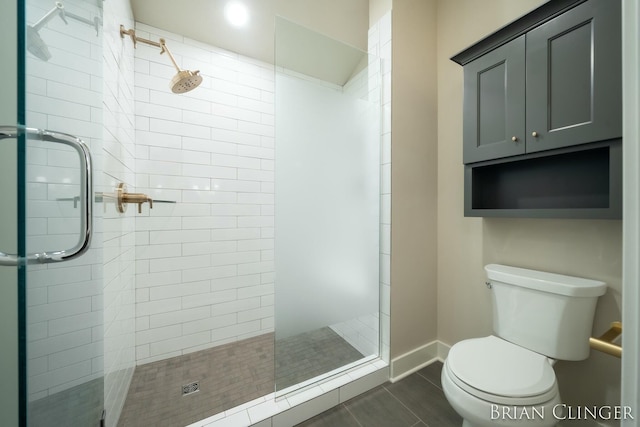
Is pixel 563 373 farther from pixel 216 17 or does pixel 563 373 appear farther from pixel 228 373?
pixel 216 17

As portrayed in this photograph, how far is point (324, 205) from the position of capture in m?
1.47

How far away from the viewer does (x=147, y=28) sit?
1763 millimetres

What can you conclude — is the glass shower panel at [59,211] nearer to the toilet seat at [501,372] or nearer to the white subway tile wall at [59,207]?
the white subway tile wall at [59,207]

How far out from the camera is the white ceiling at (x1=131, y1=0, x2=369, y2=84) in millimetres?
1589

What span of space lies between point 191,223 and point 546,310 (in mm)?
2286

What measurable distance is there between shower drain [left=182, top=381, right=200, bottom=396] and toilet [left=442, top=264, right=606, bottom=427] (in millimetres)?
1411

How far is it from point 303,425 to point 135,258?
5.12 ft

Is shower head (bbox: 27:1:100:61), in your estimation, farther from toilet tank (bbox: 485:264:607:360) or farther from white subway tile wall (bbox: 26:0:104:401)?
toilet tank (bbox: 485:264:607:360)

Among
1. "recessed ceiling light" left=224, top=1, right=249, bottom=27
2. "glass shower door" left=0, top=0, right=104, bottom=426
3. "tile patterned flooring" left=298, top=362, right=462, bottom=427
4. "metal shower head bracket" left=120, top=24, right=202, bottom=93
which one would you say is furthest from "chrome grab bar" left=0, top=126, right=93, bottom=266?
"recessed ceiling light" left=224, top=1, right=249, bottom=27

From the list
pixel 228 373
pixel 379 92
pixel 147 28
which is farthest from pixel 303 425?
pixel 147 28

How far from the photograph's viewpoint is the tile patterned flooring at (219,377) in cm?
130

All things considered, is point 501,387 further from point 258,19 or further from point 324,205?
point 258,19

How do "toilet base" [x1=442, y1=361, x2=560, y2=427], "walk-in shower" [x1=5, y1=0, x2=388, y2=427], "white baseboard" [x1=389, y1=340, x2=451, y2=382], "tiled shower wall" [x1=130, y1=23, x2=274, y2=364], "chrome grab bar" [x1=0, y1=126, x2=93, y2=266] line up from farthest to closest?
1. "tiled shower wall" [x1=130, y1=23, x2=274, y2=364]
2. "white baseboard" [x1=389, y1=340, x2=451, y2=382]
3. "toilet base" [x1=442, y1=361, x2=560, y2=427]
4. "walk-in shower" [x1=5, y1=0, x2=388, y2=427]
5. "chrome grab bar" [x1=0, y1=126, x2=93, y2=266]

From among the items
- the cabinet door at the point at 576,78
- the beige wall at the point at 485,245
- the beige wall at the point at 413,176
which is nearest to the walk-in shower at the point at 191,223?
the beige wall at the point at 413,176
